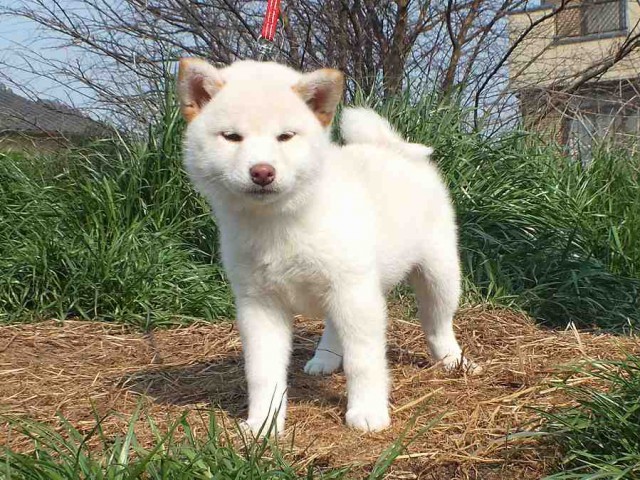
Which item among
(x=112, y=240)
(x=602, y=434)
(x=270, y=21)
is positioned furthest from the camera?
(x=112, y=240)

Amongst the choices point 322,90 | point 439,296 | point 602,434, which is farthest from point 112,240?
point 602,434

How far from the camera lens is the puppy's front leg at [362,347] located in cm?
244

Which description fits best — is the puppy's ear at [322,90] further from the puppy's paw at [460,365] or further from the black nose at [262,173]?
the puppy's paw at [460,365]

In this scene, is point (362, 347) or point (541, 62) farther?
point (541, 62)

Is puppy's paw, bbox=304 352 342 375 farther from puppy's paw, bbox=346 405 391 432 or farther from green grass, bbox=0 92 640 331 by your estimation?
green grass, bbox=0 92 640 331

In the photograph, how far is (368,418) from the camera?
2.42 m

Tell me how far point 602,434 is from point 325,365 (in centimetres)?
151

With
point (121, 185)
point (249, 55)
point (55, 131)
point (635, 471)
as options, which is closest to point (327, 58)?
point (249, 55)

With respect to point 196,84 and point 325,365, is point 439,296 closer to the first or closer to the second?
point 325,365

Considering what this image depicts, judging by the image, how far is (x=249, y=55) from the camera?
8.38m

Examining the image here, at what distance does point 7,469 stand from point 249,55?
23.6 feet

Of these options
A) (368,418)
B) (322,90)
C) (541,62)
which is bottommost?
(368,418)

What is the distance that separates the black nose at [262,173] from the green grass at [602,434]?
1.03 metres

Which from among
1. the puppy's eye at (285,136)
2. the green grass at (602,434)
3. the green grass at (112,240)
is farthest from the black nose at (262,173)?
the green grass at (112,240)
